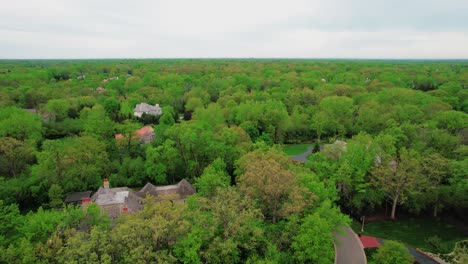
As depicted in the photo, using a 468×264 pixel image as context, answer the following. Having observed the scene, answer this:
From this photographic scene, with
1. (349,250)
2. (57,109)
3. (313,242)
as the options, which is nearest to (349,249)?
(349,250)

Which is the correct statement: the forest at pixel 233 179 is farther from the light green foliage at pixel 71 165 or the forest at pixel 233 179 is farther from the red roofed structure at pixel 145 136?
the red roofed structure at pixel 145 136

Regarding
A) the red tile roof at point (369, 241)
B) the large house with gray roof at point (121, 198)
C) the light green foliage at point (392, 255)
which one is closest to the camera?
the light green foliage at point (392, 255)

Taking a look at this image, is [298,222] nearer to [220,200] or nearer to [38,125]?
[220,200]

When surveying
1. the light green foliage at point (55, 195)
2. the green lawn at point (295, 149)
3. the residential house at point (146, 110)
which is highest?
the residential house at point (146, 110)

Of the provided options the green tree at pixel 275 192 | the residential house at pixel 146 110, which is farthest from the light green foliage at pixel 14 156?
the residential house at pixel 146 110

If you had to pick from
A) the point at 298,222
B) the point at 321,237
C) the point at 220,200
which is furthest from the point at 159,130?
the point at 321,237

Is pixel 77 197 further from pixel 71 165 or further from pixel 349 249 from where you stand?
pixel 349 249

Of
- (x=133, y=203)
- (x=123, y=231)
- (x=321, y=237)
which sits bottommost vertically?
(x=133, y=203)
